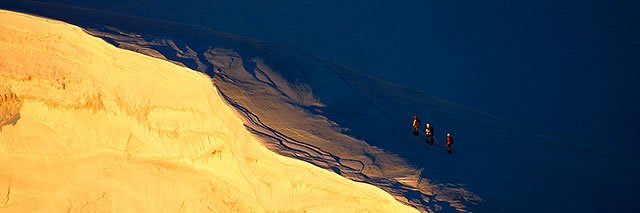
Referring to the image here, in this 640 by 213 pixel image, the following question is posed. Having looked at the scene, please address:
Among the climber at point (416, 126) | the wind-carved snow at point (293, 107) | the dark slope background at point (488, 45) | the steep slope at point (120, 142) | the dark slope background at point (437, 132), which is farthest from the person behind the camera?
the dark slope background at point (488, 45)

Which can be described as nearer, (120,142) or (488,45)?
(120,142)

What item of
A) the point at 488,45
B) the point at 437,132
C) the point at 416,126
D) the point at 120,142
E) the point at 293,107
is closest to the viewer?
the point at 120,142

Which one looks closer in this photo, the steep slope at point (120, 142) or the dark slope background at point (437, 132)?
the steep slope at point (120, 142)

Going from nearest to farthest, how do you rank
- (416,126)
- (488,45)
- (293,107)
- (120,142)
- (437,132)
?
(120,142)
(293,107)
(416,126)
(437,132)
(488,45)

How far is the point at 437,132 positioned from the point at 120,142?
4.50m

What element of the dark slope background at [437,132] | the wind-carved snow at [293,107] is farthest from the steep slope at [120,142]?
the dark slope background at [437,132]

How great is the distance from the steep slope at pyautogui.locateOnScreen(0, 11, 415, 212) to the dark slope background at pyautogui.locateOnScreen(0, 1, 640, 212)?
0.67 m

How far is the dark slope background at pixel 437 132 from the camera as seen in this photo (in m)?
6.03

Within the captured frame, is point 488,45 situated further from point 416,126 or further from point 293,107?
point 293,107

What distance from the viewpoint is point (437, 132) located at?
751cm

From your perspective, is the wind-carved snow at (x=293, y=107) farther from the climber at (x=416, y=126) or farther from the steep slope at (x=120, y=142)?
A: the climber at (x=416, y=126)

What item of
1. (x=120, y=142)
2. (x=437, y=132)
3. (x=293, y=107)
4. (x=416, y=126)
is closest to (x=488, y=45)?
(x=437, y=132)

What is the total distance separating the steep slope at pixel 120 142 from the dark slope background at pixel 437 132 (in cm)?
67

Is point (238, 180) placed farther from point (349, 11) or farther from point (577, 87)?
point (577, 87)
